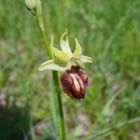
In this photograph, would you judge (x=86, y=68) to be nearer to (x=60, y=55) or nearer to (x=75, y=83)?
(x=60, y=55)

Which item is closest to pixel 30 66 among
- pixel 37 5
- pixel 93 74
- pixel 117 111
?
pixel 93 74

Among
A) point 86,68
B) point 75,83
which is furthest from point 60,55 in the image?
point 86,68

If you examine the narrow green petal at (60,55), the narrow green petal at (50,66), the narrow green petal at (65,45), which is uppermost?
the narrow green petal at (65,45)

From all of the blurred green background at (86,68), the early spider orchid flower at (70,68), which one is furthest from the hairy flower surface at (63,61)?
the blurred green background at (86,68)

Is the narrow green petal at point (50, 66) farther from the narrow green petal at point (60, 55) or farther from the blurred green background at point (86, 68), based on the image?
the blurred green background at point (86, 68)

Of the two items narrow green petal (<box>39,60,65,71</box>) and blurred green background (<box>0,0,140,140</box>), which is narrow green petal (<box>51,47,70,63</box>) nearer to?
narrow green petal (<box>39,60,65,71</box>)
